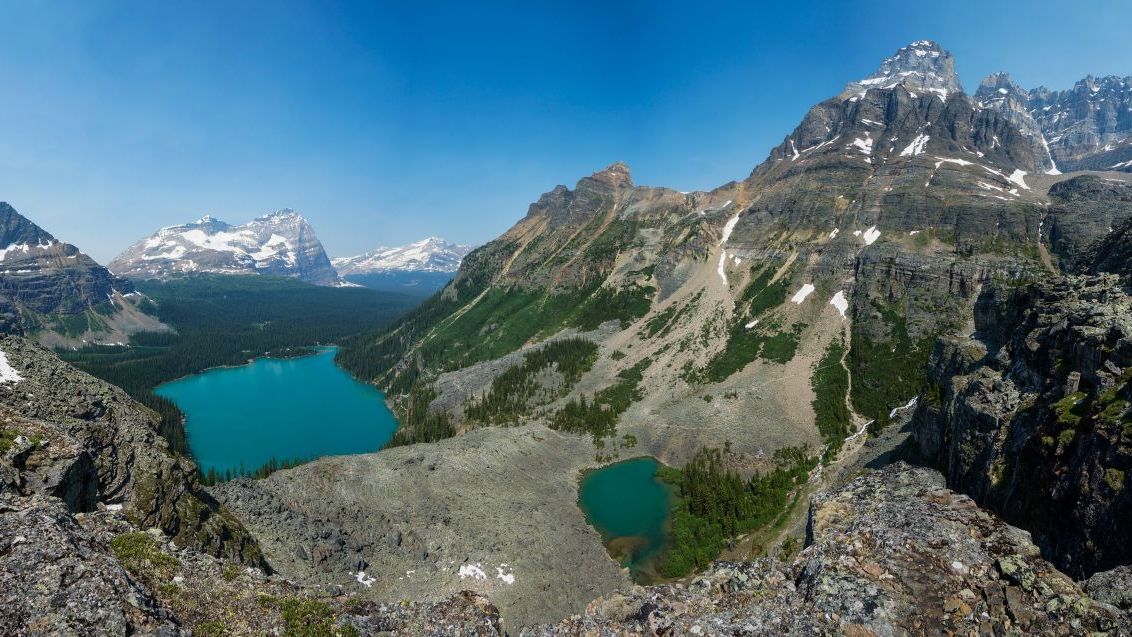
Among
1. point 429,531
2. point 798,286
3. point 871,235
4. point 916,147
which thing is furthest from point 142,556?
point 916,147

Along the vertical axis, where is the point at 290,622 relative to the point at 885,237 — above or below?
below

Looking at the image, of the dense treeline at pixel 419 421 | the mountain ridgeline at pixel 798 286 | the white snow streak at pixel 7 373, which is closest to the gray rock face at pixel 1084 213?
the mountain ridgeline at pixel 798 286

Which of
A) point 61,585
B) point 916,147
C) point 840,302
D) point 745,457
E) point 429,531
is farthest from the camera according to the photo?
point 916,147

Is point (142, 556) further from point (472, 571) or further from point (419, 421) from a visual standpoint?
point (419, 421)

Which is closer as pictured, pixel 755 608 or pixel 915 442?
pixel 755 608

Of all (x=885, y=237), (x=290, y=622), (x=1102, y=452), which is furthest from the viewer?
(x=885, y=237)

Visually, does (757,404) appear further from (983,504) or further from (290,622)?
(290,622)

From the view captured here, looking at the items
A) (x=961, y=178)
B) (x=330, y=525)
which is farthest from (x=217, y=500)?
(x=961, y=178)

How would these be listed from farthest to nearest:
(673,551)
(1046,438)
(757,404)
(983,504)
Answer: (757,404) → (673,551) → (983,504) → (1046,438)

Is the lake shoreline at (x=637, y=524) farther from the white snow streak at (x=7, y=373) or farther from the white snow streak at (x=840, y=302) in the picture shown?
the white snow streak at (x=840, y=302)
